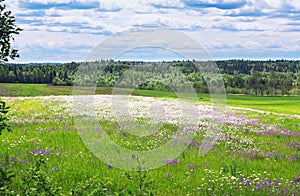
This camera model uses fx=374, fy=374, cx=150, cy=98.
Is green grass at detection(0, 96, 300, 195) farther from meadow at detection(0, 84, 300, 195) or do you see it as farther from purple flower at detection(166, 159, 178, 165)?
purple flower at detection(166, 159, 178, 165)

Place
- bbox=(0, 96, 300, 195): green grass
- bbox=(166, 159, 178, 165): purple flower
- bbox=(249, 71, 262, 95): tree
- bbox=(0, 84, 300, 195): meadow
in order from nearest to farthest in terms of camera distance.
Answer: bbox=(0, 84, 300, 195): meadow < bbox=(0, 96, 300, 195): green grass < bbox=(166, 159, 178, 165): purple flower < bbox=(249, 71, 262, 95): tree

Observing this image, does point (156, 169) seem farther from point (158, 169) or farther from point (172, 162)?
point (172, 162)

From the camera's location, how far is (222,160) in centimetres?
1480

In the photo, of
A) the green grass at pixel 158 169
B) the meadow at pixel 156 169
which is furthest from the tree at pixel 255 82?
the green grass at pixel 158 169

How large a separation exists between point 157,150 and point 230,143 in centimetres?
423

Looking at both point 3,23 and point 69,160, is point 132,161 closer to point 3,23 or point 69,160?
point 69,160

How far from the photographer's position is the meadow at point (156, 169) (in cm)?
893

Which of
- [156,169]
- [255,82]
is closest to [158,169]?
[156,169]

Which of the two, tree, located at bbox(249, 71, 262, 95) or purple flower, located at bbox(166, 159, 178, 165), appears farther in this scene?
tree, located at bbox(249, 71, 262, 95)

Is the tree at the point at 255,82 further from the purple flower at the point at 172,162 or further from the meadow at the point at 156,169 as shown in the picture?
the purple flower at the point at 172,162

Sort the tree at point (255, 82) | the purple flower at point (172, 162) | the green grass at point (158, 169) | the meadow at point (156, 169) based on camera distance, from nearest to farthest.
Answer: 1. the meadow at point (156, 169)
2. the green grass at point (158, 169)
3. the purple flower at point (172, 162)
4. the tree at point (255, 82)

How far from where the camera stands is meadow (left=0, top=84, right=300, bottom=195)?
893cm

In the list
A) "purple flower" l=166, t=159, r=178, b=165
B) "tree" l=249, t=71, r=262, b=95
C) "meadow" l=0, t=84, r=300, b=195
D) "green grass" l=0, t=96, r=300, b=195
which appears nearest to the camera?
"meadow" l=0, t=84, r=300, b=195

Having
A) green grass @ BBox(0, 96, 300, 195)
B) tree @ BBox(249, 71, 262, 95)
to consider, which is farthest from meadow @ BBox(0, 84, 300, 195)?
tree @ BBox(249, 71, 262, 95)
